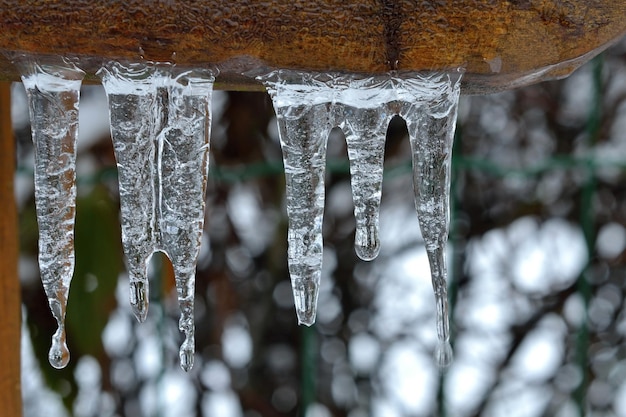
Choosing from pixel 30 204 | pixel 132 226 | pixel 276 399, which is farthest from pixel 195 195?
pixel 276 399

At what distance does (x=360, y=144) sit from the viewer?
605 mm

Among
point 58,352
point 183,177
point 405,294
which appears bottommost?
point 405,294

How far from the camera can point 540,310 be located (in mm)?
2100

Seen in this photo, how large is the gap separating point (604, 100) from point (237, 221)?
927 millimetres

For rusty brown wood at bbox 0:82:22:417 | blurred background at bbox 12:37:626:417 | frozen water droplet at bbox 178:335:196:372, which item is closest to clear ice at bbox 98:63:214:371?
frozen water droplet at bbox 178:335:196:372

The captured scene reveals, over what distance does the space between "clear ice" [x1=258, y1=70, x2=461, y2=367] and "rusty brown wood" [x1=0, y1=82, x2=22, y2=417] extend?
288 millimetres

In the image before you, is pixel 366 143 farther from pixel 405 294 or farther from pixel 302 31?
pixel 405 294

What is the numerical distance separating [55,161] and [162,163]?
0.08 metres

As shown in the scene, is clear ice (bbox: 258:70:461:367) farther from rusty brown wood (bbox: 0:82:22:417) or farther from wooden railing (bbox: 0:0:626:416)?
rusty brown wood (bbox: 0:82:22:417)

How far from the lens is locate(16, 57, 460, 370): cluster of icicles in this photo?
529mm

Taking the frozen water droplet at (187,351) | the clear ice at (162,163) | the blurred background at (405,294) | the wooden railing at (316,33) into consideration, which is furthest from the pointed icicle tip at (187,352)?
the blurred background at (405,294)

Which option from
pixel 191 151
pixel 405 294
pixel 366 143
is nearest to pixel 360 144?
pixel 366 143

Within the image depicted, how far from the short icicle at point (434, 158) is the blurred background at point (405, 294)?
4.40ft

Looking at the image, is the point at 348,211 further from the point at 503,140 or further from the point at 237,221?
the point at 503,140
